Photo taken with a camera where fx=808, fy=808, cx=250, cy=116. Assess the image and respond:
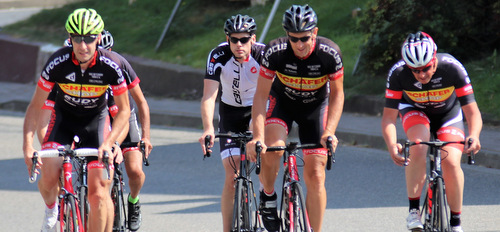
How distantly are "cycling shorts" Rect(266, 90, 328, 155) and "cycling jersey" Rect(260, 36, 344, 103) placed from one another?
18 centimetres

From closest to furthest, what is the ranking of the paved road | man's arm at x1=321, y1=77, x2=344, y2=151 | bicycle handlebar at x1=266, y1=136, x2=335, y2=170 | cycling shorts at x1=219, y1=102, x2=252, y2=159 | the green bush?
bicycle handlebar at x1=266, y1=136, x2=335, y2=170, man's arm at x1=321, y1=77, x2=344, y2=151, cycling shorts at x1=219, y1=102, x2=252, y2=159, the paved road, the green bush

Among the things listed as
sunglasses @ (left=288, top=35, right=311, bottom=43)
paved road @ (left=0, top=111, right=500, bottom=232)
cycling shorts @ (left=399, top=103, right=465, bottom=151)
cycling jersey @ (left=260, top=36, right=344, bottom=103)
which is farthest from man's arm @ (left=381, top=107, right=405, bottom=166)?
paved road @ (left=0, top=111, right=500, bottom=232)

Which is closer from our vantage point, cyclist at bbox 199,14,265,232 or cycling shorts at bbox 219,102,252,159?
cyclist at bbox 199,14,265,232

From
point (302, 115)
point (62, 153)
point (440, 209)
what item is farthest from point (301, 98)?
point (62, 153)

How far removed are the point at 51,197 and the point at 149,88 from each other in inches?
451

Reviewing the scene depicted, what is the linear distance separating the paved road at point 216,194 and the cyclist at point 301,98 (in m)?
1.44

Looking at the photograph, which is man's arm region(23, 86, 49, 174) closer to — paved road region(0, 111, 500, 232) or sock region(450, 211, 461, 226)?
paved road region(0, 111, 500, 232)

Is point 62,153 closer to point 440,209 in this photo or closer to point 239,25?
point 239,25

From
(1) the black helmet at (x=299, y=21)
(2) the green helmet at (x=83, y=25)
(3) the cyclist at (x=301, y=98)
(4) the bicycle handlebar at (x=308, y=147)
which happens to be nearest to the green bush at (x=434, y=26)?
(3) the cyclist at (x=301, y=98)

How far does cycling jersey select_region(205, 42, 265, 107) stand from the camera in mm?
6762

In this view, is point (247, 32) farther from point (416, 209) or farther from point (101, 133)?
point (416, 209)

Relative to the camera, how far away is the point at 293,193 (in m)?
6.09

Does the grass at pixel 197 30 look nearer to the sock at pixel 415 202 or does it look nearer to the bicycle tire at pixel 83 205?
the sock at pixel 415 202

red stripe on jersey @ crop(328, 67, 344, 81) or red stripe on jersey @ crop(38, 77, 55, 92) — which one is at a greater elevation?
red stripe on jersey @ crop(328, 67, 344, 81)
